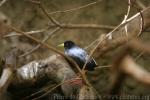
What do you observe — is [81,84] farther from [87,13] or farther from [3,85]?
[87,13]

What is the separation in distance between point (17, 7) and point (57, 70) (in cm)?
139

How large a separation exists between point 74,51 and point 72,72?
249 mm

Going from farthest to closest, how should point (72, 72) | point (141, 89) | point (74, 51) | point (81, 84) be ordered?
point (141, 89), point (74, 51), point (72, 72), point (81, 84)

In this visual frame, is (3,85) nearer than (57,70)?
Yes

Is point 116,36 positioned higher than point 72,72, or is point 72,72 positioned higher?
point 116,36

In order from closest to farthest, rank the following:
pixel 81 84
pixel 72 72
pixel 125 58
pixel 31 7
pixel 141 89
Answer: pixel 125 58 → pixel 81 84 → pixel 72 72 → pixel 141 89 → pixel 31 7

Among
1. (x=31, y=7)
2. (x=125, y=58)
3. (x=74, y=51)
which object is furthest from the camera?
(x=31, y=7)

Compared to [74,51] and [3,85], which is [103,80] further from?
[3,85]

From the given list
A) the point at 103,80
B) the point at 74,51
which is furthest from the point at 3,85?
the point at 103,80

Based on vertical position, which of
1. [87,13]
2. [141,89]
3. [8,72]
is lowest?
[141,89]

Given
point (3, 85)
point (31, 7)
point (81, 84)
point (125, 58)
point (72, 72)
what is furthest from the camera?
point (31, 7)

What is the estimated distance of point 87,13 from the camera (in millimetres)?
3111

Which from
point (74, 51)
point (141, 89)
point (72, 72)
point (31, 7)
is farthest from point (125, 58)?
point (31, 7)

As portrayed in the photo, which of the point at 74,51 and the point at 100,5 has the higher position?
the point at 100,5
